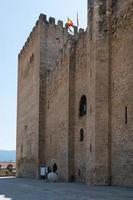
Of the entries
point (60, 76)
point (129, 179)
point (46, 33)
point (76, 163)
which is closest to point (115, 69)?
point (129, 179)

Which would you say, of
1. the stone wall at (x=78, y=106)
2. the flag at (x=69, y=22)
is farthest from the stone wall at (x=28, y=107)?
the stone wall at (x=78, y=106)

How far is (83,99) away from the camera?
22.0 m

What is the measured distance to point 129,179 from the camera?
1585 centimetres

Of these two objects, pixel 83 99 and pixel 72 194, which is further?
pixel 83 99

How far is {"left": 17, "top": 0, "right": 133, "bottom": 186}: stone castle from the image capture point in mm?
17016

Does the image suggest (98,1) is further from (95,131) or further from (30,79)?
(30,79)

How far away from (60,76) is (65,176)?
20.2ft

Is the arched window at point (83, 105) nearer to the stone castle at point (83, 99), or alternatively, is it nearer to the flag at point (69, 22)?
the stone castle at point (83, 99)

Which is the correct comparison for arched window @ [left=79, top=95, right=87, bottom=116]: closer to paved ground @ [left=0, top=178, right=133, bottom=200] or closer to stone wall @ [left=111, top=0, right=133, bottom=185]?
stone wall @ [left=111, top=0, right=133, bottom=185]

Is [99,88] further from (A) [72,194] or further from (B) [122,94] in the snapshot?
(A) [72,194]

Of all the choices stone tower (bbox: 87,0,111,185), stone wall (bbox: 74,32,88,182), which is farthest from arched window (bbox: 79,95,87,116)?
stone tower (bbox: 87,0,111,185)

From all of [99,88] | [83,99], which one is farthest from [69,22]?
[99,88]

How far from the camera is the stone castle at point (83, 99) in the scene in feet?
55.8

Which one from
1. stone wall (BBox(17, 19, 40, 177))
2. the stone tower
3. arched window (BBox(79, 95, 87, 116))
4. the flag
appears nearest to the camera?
the stone tower
